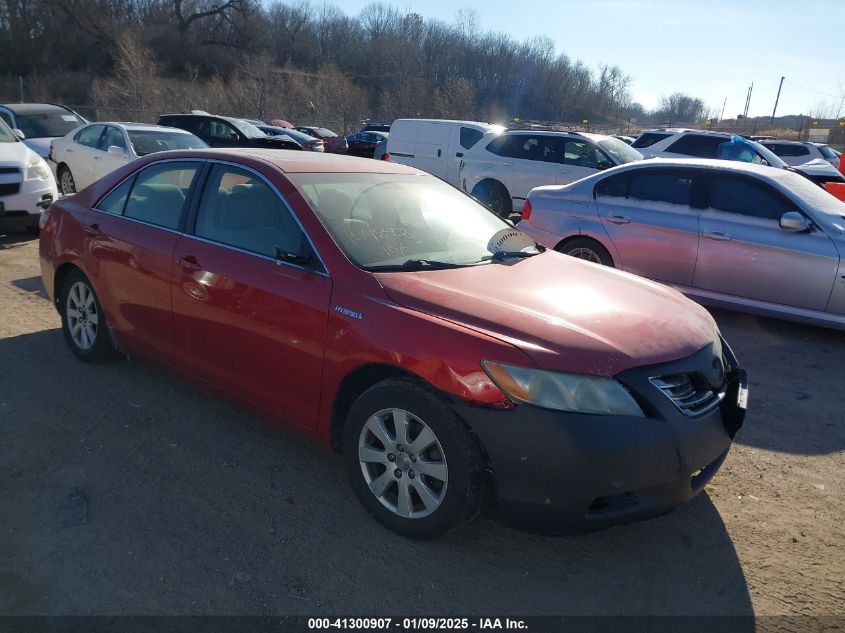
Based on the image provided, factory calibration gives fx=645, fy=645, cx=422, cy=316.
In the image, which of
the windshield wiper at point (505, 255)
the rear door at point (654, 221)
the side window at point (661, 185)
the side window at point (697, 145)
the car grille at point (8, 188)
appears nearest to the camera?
the windshield wiper at point (505, 255)

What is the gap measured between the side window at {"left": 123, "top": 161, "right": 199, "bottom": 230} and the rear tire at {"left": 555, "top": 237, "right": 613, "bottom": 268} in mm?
4297

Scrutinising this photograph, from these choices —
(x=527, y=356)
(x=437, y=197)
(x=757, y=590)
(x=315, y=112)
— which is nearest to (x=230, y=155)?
(x=437, y=197)

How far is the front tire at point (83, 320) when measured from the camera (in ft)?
15.2

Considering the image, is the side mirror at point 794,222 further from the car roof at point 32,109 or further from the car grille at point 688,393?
the car roof at point 32,109

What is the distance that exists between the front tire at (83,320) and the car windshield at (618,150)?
9066 mm

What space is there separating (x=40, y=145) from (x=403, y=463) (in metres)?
13.8

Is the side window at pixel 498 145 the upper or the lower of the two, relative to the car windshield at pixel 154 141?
upper

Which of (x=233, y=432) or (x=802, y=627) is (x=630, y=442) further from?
(x=233, y=432)

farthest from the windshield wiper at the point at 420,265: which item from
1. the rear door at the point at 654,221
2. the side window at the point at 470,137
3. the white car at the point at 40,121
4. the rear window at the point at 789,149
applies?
the rear window at the point at 789,149

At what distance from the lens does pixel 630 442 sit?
256 cm

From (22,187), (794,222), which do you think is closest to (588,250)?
(794,222)

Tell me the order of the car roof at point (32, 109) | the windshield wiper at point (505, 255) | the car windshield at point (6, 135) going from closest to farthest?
the windshield wiper at point (505, 255) → the car windshield at point (6, 135) → the car roof at point (32, 109)

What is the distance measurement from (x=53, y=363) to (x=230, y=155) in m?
2.24

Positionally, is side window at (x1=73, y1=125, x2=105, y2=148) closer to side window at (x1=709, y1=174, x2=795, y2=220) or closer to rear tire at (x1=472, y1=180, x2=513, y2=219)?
rear tire at (x1=472, y1=180, x2=513, y2=219)
